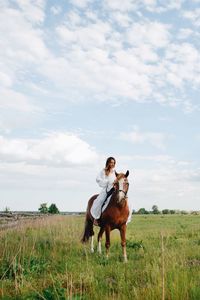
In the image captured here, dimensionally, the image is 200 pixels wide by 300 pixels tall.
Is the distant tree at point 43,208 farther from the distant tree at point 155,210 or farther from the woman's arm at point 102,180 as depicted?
the woman's arm at point 102,180

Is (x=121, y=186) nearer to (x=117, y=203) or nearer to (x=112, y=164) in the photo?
(x=117, y=203)

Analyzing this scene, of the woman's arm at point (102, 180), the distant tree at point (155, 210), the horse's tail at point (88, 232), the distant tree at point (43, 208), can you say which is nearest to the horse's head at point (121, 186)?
the woman's arm at point (102, 180)

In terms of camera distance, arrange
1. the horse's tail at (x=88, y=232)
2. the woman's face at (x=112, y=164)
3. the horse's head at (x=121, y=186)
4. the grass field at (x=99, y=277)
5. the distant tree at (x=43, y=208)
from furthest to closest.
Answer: the distant tree at (x=43, y=208)
the horse's tail at (x=88, y=232)
the woman's face at (x=112, y=164)
the horse's head at (x=121, y=186)
the grass field at (x=99, y=277)

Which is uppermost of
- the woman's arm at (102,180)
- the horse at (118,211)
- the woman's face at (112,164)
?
the woman's face at (112,164)

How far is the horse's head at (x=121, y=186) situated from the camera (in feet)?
33.5

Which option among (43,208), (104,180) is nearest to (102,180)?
(104,180)

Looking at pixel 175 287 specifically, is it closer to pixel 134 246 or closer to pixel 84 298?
pixel 84 298

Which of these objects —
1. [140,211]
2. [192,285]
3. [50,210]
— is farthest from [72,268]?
[140,211]

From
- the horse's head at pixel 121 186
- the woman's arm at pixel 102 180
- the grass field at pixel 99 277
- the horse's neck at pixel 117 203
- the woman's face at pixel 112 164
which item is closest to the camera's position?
the grass field at pixel 99 277

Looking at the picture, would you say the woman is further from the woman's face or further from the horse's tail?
the horse's tail

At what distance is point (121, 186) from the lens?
1024cm

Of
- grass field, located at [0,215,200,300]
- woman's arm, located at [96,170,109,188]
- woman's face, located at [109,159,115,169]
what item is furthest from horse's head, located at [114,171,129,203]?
grass field, located at [0,215,200,300]

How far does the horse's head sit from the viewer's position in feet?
33.5

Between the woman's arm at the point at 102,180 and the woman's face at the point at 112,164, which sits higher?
the woman's face at the point at 112,164
